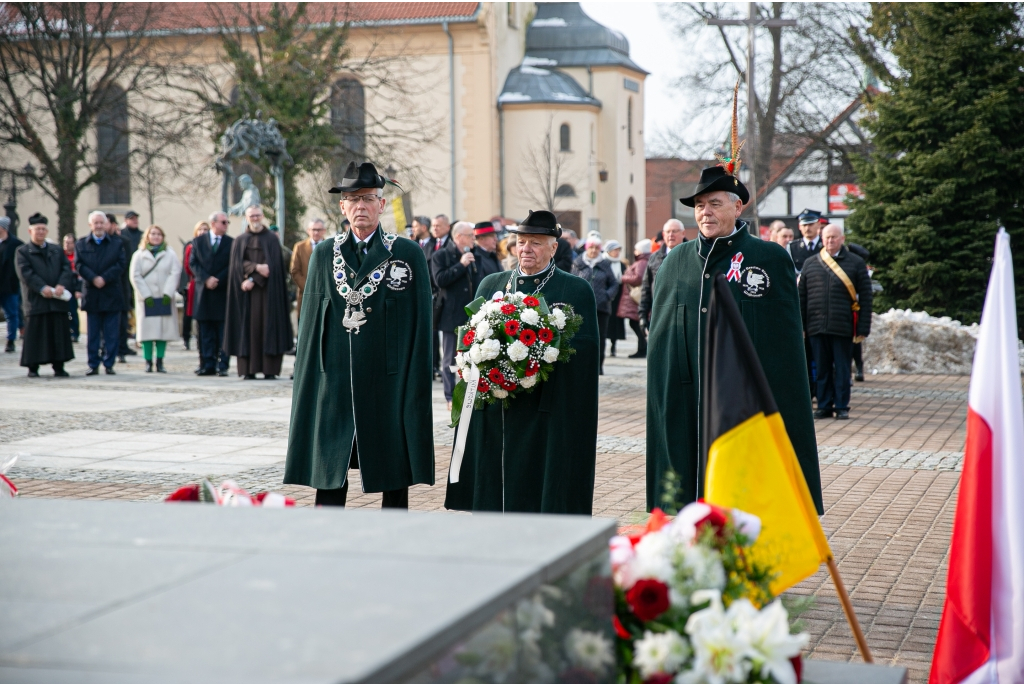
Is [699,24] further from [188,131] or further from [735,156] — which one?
[735,156]

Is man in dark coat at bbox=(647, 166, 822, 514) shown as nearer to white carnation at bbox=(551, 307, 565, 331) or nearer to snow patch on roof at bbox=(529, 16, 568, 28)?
white carnation at bbox=(551, 307, 565, 331)

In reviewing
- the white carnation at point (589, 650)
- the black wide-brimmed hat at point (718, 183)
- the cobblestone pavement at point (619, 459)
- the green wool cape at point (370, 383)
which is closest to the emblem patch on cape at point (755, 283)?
the black wide-brimmed hat at point (718, 183)

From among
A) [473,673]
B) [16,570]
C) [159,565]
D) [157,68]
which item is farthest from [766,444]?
[157,68]

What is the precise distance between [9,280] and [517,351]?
56.6 feet

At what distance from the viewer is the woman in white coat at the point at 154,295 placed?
16.8 meters

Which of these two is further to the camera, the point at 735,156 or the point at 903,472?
the point at 903,472

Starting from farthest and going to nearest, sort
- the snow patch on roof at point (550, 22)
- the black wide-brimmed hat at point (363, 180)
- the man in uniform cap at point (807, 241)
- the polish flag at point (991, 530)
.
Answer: the snow patch on roof at point (550, 22) → the man in uniform cap at point (807, 241) → the black wide-brimmed hat at point (363, 180) → the polish flag at point (991, 530)

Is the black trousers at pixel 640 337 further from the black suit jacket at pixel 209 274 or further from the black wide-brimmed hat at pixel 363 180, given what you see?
the black wide-brimmed hat at pixel 363 180

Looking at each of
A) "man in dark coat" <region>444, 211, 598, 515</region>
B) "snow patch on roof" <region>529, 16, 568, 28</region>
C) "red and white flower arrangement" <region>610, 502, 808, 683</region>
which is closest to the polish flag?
"red and white flower arrangement" <region>610, 502, 808, 683</region>

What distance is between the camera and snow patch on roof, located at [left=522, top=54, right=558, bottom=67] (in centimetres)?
5419

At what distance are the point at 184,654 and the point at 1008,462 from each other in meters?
2.99

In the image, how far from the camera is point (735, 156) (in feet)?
21.0

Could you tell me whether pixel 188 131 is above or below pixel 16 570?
above

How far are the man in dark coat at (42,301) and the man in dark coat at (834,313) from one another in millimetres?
9866
